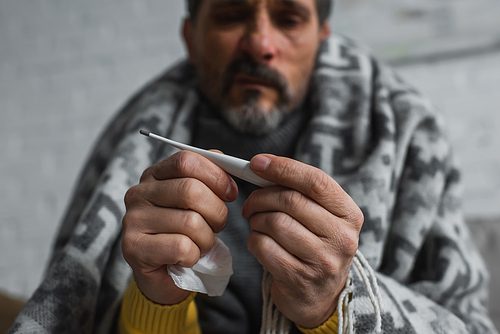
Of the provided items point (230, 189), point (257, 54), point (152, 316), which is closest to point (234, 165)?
point (230, 189)

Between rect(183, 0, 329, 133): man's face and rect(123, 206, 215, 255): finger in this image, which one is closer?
rect(123, 206, 215, 255): finger

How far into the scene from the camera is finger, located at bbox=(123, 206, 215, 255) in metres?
0.35

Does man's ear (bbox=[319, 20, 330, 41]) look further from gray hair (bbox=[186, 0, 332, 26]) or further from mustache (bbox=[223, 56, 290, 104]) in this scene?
mustache (bbox=[223, 56, 290, 104])

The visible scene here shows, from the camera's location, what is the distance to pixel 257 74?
2.16 feet

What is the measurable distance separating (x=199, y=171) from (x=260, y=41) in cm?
38

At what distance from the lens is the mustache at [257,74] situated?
2.16ft

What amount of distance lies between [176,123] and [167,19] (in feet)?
3.06

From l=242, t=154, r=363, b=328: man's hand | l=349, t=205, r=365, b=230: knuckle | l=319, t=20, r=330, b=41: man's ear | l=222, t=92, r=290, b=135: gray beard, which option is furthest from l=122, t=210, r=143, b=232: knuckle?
l=319, t=20, r=330, b=41: man's ear

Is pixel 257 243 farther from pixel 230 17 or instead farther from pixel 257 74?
pixel 230 17

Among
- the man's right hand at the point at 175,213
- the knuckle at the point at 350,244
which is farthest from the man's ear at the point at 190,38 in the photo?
the knuckle at the point at 350,244

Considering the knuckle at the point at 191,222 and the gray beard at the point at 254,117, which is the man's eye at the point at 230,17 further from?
the knuckle at the point at 191,222

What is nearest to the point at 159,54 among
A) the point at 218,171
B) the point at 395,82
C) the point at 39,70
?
the point at 39,70

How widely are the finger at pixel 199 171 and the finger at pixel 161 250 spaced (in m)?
0.06

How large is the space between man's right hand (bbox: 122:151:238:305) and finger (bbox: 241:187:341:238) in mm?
53
